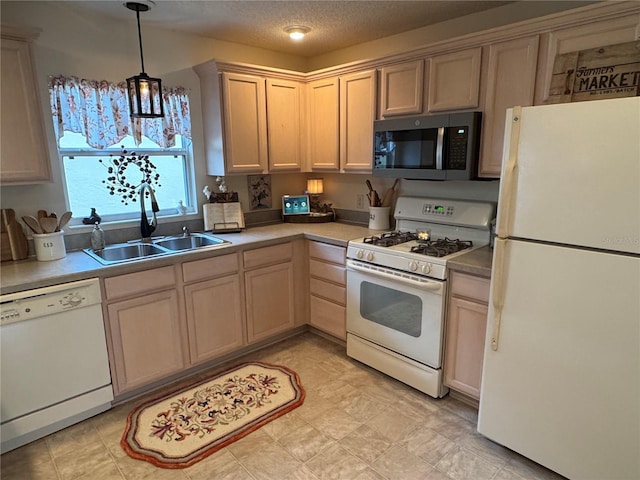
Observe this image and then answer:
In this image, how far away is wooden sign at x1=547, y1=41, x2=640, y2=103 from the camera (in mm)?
1806

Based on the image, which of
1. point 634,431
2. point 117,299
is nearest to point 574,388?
point 634,431

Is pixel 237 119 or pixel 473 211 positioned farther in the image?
pixel 237 119

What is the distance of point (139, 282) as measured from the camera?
2.38 metres

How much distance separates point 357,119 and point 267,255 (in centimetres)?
130

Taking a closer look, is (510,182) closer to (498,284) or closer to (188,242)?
(498,284)

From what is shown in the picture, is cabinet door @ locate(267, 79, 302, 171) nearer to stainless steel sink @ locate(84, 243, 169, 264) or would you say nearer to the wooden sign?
stainless steel sink @ locate(84, 243, 169, 264)

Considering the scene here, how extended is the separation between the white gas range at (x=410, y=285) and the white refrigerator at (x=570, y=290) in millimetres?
479

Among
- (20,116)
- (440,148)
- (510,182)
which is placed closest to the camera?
(510,182)

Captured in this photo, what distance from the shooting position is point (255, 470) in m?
1.94

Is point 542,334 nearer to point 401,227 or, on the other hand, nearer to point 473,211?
point 473,211

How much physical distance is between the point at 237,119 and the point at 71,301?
177cm

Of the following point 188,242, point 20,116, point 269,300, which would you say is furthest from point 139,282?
point 20,116

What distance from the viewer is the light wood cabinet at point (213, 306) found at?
2639 mm

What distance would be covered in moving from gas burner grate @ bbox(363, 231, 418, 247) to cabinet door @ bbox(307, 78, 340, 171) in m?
0.81
